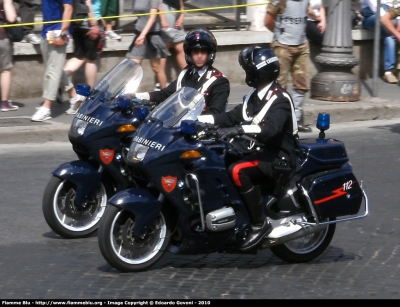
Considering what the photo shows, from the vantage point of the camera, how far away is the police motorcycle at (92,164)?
6.87 m

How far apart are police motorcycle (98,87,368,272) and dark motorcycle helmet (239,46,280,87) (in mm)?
411

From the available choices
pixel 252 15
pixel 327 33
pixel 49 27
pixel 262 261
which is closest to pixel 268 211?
pixel 262 261

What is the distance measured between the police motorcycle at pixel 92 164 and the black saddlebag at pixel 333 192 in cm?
142

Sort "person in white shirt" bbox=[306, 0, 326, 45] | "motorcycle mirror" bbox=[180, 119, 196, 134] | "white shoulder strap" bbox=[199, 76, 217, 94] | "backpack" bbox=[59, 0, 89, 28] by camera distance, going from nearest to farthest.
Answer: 1. "motorcycle mirror" bbox=[180, 119, 196, 134]
2. "white shoulder strap" bbox=[199, 76, 217, 94]
3. "backpack" bbox=[59, 0, 89, 28]
4. "person in white shirt" bbox=[306, 0, 326, 45]

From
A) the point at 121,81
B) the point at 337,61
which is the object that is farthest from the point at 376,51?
the point at 121,81

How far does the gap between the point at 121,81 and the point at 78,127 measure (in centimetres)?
57

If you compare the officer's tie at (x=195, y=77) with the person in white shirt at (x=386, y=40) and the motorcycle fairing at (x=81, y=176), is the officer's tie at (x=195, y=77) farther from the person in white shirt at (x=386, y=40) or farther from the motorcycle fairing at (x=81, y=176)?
the person in white shirt at (x=386, y=40)

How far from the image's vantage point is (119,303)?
550 centimetres

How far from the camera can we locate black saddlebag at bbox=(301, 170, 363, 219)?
6422mm

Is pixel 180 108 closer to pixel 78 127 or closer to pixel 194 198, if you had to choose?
pixel 194 198

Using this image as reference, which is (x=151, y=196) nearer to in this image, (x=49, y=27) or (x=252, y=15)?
(x=49, y=27)

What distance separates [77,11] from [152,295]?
6.44 m

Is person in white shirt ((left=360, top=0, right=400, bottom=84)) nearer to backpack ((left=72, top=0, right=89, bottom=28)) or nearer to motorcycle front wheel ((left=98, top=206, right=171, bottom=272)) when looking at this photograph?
backpack ((left=72, top=0, right=89, bottom=28))

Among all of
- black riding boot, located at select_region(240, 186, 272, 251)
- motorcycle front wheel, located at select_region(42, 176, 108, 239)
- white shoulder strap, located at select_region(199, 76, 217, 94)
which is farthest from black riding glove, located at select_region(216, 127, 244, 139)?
motorcycle front wheel, located at select_region(42, 176, 108, 239)
